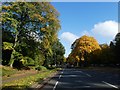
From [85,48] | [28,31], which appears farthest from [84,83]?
[85,48]

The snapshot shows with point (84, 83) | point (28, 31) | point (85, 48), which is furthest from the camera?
point (85, 48)

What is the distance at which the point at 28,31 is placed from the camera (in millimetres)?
56156

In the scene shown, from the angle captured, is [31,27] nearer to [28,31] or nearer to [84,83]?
[28,31]

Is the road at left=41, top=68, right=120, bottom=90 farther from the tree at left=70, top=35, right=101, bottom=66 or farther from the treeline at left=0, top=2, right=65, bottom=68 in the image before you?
the tree at left=70, top=35, right=101, bottom=66

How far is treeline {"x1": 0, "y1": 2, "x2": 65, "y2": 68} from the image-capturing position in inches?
2111

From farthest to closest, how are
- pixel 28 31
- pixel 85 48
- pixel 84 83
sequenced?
1. pixel 85 48
2. pixel 28 31
3. pixel 84 83

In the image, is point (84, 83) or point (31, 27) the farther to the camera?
point (31, 27)

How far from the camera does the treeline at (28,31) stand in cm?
5362

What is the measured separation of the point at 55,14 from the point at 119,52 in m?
29.9

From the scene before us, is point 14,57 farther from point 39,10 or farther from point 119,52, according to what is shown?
point 119,52

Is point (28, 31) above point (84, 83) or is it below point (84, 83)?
above

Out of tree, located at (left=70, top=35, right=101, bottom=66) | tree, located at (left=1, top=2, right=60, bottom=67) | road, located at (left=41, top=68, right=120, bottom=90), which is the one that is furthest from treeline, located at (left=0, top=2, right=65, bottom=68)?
tree, located at (left=70, top=35, right=101, bottom=66)

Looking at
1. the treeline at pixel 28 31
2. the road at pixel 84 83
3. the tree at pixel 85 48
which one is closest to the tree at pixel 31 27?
the treeline at pixel 28 31

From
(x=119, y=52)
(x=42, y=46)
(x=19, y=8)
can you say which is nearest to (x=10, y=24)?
(x=19, y=8)
